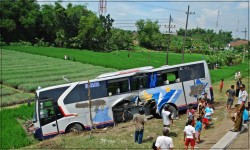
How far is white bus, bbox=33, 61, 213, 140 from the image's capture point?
15.0 meters

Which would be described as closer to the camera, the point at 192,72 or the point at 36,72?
the point at 192,72

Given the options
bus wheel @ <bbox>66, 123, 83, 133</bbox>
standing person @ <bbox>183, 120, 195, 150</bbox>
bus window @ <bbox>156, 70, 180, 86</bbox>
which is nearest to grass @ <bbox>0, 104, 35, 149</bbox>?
bus wheel @ <bbox>66, 123, 83, 133</bbox>

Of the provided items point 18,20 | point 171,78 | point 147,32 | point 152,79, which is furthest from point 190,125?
point 147,32

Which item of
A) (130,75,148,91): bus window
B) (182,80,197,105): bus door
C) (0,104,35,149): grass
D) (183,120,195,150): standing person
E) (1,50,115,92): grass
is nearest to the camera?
(183,120,195,150): standing person

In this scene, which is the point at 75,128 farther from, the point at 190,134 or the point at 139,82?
the point at 190,134

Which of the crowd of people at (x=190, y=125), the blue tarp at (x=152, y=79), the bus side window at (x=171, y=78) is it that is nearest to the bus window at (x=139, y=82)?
the blue tarp at (x=152, y=79)

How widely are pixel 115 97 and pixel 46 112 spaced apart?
359cm

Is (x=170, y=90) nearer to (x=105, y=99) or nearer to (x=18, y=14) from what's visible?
(x=105, y=99)

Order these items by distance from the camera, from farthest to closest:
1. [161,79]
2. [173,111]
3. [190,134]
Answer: [161,79], [173,111], [190,134]

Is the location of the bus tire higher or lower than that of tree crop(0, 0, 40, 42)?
lower

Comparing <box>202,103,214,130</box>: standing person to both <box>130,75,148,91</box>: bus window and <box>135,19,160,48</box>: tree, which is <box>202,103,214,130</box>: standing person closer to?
<box>130,75,148,91</box>: bus window

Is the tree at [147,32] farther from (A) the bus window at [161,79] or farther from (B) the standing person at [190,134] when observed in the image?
(B) the standing person at [190,134]

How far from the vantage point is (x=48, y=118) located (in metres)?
14.9

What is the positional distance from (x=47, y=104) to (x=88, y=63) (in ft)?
111
